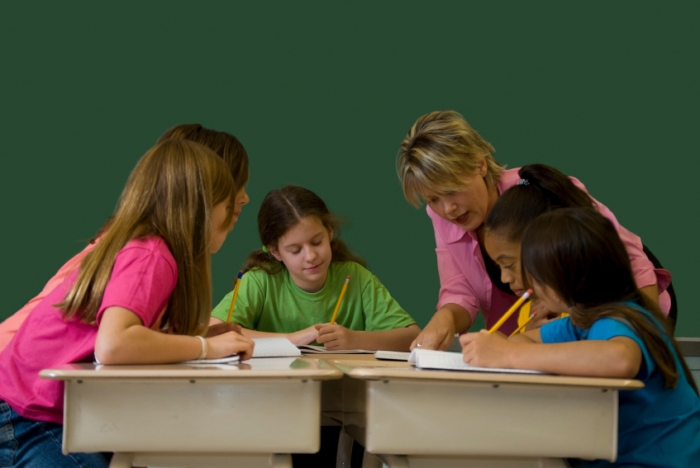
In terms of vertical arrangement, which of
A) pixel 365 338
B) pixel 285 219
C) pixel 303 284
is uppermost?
pixel 285 219

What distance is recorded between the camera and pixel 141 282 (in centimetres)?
130

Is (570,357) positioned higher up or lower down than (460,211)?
lower down

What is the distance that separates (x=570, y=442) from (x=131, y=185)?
90cm

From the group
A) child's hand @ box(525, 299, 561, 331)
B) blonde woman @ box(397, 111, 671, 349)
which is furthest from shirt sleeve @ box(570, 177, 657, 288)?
child's hand @ box(525, 299, 561, 331)

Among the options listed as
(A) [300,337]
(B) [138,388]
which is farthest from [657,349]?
(A) [300,337]

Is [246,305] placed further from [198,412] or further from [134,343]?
[198,412]

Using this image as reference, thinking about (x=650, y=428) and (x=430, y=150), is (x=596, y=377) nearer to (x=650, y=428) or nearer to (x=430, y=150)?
(x=650, y=428)

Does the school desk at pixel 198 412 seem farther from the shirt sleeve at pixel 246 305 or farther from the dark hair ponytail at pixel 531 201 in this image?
the shirt sleeve at pixel 246 305

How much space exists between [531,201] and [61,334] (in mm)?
1107

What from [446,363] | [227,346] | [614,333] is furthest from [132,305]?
[614,333]

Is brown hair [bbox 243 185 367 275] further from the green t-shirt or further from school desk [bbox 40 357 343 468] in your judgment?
school desk [bbox 40 357 343 468]

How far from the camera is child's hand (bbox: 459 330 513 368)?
1258 millimetres

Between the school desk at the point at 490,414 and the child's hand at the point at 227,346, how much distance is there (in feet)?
0.96

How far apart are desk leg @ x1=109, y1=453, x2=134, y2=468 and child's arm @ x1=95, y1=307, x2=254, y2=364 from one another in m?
0.14
